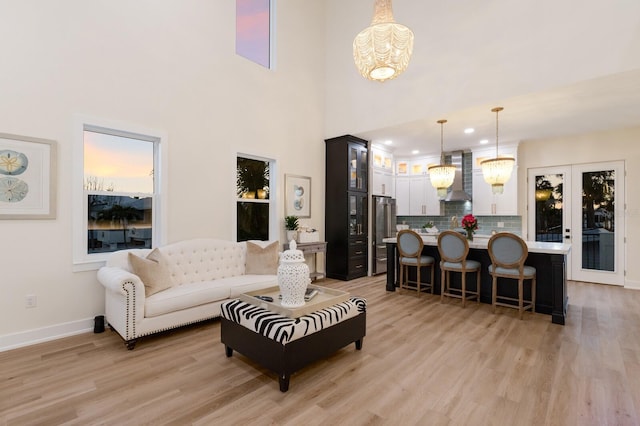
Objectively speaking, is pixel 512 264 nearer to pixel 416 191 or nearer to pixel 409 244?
pixel 409 244

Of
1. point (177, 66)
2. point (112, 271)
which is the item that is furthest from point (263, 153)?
point (112, 271)

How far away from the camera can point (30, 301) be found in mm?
3244

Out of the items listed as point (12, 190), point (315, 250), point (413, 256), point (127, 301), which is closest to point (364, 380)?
point (127, 301)

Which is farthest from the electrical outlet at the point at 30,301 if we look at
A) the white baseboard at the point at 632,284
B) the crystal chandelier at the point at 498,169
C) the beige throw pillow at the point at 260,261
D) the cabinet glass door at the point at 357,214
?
the white baseboard at the point at 632,284

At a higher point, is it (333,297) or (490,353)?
(333,297)

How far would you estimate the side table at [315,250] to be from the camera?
5590 millimetres

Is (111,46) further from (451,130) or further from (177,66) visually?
(451,130)

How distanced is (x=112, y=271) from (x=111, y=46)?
2.66m

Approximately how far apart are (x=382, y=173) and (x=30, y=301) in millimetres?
6244

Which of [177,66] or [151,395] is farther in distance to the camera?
[177,66]

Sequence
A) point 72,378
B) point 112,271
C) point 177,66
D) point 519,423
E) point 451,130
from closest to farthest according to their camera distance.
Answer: point 519,423, point 72,378, point 112,271, point 177,66, point 451,130

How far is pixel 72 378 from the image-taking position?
2520 mm

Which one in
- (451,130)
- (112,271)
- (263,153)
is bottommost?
(112,271)

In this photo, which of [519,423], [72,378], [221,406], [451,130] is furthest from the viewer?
[451,130]
